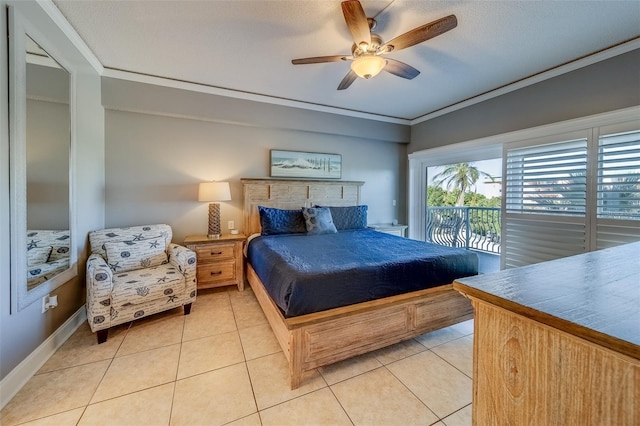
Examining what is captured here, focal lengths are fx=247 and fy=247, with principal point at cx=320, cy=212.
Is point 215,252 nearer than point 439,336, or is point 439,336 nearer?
point 439,336

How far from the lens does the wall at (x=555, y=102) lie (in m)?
2.31

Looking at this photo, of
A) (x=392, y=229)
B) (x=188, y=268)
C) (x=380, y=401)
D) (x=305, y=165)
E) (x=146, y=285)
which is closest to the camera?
(x=380, y=401)

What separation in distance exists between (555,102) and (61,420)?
4.90 m

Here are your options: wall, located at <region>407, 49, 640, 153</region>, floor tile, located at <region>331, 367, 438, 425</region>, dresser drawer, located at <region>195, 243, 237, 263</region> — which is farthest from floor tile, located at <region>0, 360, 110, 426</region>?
wall, located at <region>407, 49, 640, 153</region>

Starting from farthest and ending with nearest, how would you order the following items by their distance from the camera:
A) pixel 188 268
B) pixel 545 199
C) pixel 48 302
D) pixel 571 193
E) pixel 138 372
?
pixel 545 199, pixel 571 193, pixel 188 268, pixel 48 302, pixel 138 372

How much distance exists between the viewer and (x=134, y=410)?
145 centimetres

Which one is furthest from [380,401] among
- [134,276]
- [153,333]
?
[134,276]

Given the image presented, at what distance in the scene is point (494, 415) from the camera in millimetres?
644

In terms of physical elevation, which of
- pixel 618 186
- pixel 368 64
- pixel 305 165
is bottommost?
pixel 618 186

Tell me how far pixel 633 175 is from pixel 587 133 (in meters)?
0.56

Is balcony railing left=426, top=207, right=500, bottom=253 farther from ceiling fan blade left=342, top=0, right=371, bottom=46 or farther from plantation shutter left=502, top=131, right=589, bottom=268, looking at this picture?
ceiling fan blade left=342, top=0, right=371, bottom=46

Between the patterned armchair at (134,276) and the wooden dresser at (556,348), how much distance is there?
2526mm

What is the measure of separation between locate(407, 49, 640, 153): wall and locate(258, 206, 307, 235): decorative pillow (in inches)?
106

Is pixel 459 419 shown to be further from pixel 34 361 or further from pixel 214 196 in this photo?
pixel 214 196
